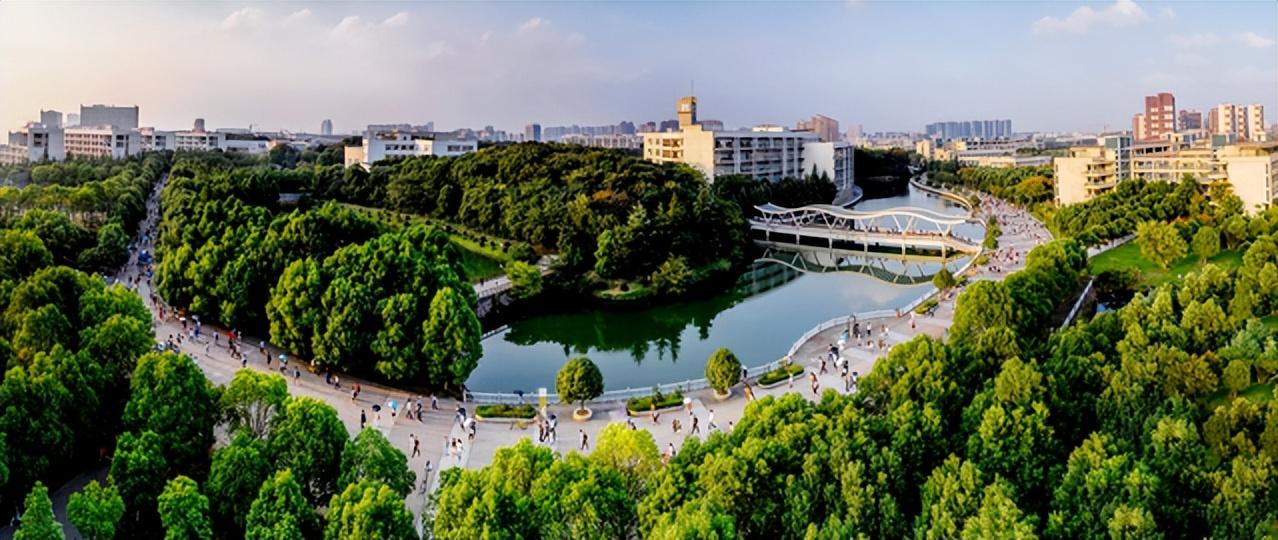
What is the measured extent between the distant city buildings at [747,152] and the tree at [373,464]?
50.6 metres

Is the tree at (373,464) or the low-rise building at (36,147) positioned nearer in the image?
the tree at (373,464)

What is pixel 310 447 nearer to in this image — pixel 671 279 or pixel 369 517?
pixel 369 517

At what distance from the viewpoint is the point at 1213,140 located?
56906 millimetres

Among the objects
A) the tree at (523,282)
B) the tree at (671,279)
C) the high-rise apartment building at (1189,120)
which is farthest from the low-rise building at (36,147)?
the high-rise apartment building at (1189,120)

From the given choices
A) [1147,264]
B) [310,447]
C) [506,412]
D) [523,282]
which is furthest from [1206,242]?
[310,447]

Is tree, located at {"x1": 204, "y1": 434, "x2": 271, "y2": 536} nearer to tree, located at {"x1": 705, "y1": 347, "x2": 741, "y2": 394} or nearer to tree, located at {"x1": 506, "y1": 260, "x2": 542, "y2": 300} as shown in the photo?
tree, located at {"x1": 705, "y1": 347, "x2": 741, "y2": 394}

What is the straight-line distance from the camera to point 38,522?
1086cm

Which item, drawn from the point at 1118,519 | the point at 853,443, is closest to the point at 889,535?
the point at 853,443

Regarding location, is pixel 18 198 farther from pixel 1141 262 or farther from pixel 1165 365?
pixel 1141 262

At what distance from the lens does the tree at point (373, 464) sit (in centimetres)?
1214

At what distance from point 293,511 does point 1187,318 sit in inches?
718

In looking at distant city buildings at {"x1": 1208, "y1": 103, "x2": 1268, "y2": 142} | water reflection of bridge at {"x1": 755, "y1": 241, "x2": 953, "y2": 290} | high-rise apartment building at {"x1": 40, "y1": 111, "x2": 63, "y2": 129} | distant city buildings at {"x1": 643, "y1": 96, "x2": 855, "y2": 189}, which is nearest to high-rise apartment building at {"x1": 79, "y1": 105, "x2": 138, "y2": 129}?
high-rise apartment building at {"x1": 40, "y1": 111, "x2": 63, "y2": 129}

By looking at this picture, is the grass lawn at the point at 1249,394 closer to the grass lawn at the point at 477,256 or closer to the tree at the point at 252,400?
the tree at the point at 252,400

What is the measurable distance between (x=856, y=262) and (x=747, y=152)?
23644 millimetres
